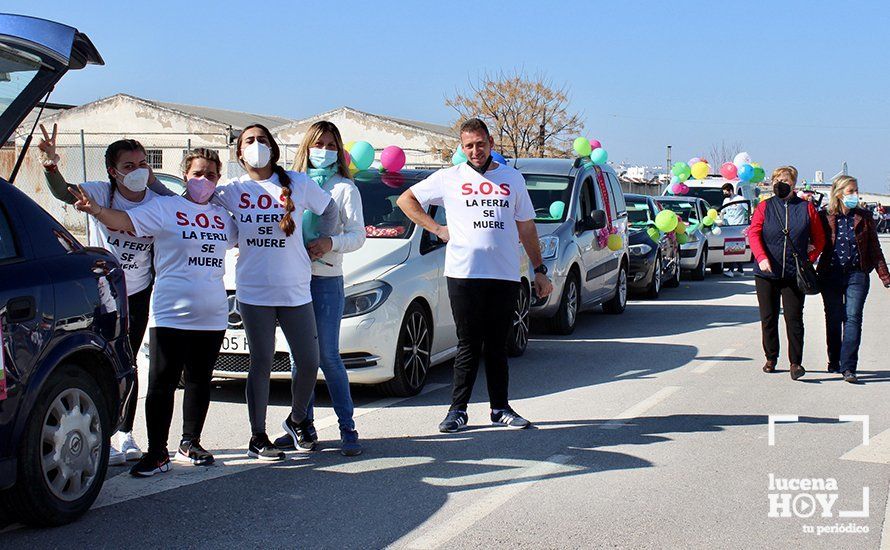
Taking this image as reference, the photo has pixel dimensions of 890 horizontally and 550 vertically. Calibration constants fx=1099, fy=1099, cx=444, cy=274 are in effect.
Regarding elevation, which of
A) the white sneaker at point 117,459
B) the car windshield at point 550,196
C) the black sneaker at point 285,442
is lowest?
the black sneaker at point 285,442

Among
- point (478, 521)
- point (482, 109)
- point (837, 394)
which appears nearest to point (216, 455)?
point (478, 521)

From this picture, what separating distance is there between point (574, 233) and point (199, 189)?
743 centimetres

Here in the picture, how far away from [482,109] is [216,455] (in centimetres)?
3719

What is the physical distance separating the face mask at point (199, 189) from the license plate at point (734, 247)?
19544 millimetres

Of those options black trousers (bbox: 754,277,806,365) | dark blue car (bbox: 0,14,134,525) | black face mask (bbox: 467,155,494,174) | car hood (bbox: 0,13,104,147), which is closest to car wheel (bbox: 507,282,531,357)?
black trousers (bbox: 754,277,806,365)

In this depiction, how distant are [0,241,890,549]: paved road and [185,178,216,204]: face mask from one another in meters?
1.48

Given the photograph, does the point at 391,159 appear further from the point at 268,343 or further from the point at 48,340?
the point at 48,340

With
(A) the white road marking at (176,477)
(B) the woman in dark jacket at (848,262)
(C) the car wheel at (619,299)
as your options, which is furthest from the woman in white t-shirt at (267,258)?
(C) the car wheel at (619,299)

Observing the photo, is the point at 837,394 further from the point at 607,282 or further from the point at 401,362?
the point at 607,282

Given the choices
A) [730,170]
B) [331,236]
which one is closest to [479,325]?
[331,236]

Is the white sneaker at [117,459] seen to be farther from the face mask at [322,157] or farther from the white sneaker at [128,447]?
the face mask at [322,157]

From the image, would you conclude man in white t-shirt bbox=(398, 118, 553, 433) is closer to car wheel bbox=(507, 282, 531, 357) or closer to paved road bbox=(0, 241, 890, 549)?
paved road bbox=(0, 241, 890, 549)

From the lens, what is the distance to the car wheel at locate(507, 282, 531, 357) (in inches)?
420

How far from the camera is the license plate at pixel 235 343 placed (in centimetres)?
783
